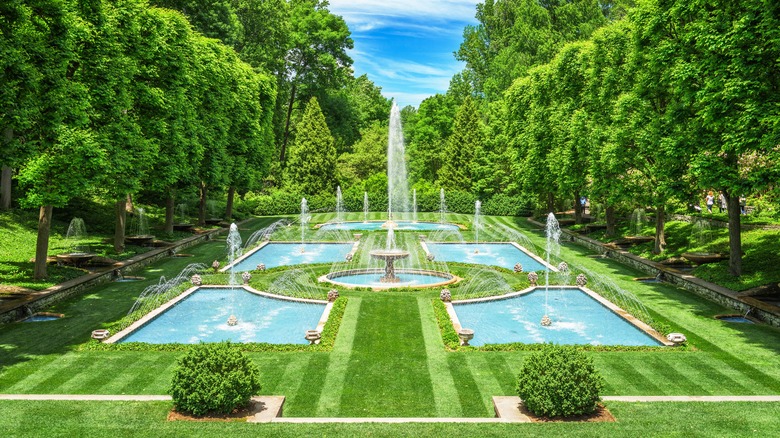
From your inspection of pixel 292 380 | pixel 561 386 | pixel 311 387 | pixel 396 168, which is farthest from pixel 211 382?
pixel 396 168

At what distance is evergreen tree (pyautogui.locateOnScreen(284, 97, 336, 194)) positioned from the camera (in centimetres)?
7656

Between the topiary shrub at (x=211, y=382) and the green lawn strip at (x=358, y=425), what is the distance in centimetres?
43

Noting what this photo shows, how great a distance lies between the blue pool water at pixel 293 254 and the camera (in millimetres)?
39062

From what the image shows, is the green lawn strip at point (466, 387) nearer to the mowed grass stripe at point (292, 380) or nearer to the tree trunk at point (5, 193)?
the mowed grass stripe at point (292, 380)

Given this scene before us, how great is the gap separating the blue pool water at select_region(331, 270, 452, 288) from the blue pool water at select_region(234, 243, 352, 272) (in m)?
6.00

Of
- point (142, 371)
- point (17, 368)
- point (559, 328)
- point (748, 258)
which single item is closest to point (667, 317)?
point (559, 328)

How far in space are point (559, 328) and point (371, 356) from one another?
8.17m

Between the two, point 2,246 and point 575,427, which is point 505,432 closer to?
point 575,427

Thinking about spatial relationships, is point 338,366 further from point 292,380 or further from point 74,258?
point 74,258

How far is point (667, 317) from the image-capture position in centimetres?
2384

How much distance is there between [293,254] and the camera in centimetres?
4297

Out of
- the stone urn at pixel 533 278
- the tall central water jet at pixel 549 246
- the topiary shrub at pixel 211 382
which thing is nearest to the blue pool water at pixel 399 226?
the tall central water jet at pixel 549 246

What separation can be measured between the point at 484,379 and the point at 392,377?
2.48 metres

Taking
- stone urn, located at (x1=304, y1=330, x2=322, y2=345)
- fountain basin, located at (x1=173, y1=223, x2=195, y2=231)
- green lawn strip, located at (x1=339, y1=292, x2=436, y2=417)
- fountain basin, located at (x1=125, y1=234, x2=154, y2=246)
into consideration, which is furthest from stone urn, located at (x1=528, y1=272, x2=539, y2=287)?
fountain basin, located at (x1=173, y1=223, x2=195, y2=231)
